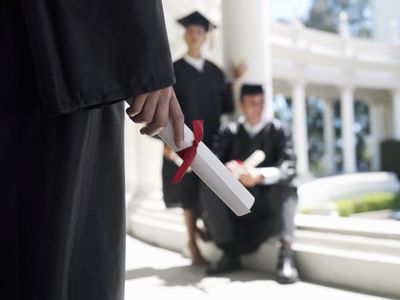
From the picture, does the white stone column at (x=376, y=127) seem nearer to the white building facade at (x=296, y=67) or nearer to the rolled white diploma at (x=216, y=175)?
the white building facade at (x=296, y=67)

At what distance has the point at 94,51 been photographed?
4.68ft

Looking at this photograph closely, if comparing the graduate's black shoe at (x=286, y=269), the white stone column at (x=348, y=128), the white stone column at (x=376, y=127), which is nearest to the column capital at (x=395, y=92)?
the white stone column at (x=376, y=127)

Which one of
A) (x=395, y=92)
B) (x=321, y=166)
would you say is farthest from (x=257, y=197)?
(x=321, y=166)

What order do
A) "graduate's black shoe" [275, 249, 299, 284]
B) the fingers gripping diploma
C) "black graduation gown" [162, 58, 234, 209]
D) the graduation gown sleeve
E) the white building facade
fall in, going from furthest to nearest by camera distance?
1. the white building facade
2. "black graduation gown" [162, 58, 234, 209]
3. "graduate's black shoe" [275, 249, 299, 284]
4. the fingers gripping diploma
5. the graduation gown sleeve

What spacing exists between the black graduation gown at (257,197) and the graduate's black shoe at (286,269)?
206 mm

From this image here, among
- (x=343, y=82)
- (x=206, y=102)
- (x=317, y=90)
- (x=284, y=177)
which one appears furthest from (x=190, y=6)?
(x=317, y=90)

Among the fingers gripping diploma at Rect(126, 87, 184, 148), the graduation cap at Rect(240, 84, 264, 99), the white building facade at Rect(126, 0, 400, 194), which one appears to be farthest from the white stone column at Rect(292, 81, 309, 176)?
the fingers gripping diploma at Rect(126, 87, 184, 148)

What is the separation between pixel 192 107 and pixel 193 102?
0.06 m

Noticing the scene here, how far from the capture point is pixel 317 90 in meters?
34.9

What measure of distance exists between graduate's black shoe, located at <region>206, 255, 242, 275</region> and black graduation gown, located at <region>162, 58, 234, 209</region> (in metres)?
0.77

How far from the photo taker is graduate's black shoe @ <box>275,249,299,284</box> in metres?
4.19

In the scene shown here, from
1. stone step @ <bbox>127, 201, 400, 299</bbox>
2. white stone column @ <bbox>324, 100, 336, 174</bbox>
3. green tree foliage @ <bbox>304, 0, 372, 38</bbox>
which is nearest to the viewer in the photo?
stone step @ <bbox>127, 201, 400, 299</bbox>

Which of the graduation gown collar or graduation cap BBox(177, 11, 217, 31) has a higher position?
graduation cap BBox(177, 11, 217, 31)

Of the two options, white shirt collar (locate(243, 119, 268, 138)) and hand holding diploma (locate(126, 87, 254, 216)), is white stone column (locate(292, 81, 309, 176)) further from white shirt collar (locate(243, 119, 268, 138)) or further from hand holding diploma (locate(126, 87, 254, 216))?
hand holding diploma (locate(126, 87, 254, 216))
